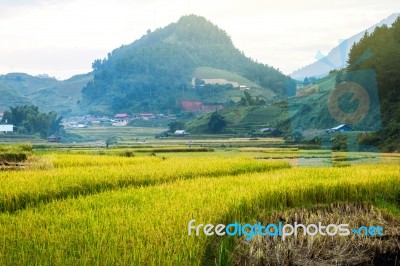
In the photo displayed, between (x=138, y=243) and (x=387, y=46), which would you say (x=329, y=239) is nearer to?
(x=138, y=243)

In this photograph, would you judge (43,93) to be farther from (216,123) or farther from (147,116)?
(216,123)

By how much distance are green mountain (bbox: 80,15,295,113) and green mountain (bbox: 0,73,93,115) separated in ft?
38.4

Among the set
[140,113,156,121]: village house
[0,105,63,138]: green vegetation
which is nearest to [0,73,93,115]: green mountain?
[140,113,156,121]: village house

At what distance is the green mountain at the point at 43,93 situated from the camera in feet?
404

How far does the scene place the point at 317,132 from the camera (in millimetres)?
41281

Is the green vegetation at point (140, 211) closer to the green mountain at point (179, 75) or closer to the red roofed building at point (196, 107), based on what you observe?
the red roofed building at point (196, 107)

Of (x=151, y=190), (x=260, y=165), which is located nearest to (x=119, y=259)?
(x=151, y=190)

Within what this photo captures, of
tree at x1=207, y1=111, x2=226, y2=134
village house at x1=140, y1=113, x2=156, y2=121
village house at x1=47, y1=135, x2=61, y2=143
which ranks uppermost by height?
village house at x1=140, y1=113, x2=156, y2=121

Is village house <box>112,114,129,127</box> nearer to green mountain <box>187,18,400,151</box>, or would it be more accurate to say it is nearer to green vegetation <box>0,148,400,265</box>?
green mountain <box>187,18,400,151</box>

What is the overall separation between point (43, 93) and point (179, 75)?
2010 inches

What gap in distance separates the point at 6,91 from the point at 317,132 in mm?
106313

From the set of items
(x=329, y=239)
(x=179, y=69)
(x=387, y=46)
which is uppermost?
(x=179, y=69)

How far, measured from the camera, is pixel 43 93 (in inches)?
6014

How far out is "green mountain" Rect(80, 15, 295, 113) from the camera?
106062mm
